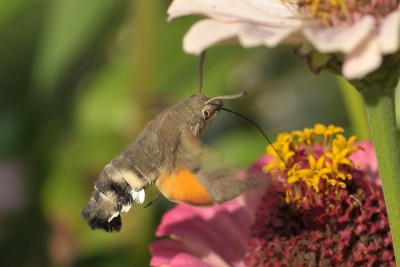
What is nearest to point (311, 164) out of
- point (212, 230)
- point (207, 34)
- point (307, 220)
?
point (307, 220)

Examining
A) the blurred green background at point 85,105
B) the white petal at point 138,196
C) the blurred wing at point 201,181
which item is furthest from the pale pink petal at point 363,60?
the blurred green background at point 85,105

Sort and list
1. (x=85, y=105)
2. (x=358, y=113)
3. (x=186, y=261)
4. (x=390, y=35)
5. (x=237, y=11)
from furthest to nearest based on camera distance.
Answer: (x=85, y=105) < (x=358, y=113) < (x=186, y=261) < (x=237, y=11) < (x=390, y=35)

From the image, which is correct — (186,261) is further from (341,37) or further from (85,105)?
(85,105)

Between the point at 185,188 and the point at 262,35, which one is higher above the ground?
the point at 262,35

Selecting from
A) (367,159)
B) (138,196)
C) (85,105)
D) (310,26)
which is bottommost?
(85,105)

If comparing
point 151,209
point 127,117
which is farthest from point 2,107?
point 151,209

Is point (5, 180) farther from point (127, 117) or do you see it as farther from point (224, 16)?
point (224, 16)
